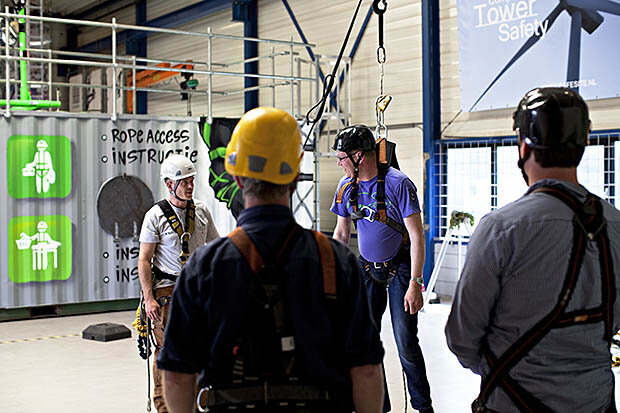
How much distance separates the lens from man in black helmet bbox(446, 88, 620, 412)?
8.15 feet

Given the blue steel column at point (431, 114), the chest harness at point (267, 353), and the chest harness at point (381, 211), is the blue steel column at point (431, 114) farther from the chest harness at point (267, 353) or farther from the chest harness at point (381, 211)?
the chest harness at point (267, 353)

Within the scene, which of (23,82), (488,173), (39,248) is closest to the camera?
(39,248)

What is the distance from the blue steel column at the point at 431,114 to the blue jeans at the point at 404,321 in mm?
6947

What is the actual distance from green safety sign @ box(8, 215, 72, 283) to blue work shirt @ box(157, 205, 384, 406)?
29.4ft

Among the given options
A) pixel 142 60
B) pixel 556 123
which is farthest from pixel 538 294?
pixel 142 60

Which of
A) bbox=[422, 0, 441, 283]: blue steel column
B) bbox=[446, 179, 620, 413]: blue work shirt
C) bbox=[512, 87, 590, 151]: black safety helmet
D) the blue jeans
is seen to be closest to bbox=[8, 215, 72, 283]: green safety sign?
bbox=[422, 0, 441, 283]: blue steel column

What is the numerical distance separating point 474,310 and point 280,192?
30.8 inches

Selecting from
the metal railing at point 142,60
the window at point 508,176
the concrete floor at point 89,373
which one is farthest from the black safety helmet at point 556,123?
the metal railing at point 142,60

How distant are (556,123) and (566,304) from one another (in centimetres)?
62

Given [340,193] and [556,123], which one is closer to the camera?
[556,123]

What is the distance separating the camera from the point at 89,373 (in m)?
7.76

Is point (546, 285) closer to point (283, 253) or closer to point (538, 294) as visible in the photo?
point (538, 294)

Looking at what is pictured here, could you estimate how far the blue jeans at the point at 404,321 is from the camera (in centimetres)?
533

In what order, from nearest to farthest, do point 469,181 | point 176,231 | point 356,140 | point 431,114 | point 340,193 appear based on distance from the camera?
point 356,140, point 340,193, point 176,231, point 469,181, point 431,114
